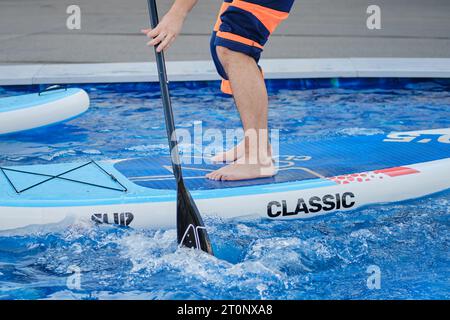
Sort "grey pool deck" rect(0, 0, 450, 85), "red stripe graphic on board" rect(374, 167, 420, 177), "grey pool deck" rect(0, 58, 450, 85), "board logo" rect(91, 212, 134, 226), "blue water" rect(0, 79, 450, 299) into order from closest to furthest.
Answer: "blue water" rect(0, 79, 450, 299), "board logo" rect(91, 212, 134, 226), "red stripe graphic on board" rect(374, 167, 420, 177), "grey pool deck" rect(0, 58, 450, 85), "grey pool deck" rect(0, 0, 450, 85)

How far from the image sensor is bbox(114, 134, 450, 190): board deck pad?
132 inches

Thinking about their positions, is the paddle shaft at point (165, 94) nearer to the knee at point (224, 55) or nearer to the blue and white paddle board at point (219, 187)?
the blue and white paddle board at point (219, 187)

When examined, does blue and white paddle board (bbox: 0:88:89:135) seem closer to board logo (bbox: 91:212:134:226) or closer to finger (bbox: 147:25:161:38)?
board logo (bbox: 91:212:134:226)

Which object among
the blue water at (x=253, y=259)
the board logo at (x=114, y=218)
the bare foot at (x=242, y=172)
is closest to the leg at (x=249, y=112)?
the bare foot at (x=242, y=172)

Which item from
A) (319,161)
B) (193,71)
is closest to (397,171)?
(319,161)

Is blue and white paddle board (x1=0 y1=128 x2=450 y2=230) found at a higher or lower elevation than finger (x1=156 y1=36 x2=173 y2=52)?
lower

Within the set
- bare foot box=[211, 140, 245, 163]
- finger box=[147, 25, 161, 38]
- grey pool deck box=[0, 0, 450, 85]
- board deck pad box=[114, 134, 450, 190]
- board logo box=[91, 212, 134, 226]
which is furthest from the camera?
grey pool deck box=[0, 0, 450, 85]

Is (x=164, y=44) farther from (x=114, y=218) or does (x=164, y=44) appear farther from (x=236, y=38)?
(x=114, y=218)

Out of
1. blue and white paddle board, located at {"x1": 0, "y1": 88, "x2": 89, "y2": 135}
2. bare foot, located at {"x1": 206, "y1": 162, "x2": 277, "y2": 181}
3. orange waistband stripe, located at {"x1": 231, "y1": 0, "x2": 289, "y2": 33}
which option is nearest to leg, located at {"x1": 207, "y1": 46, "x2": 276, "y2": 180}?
bare foot, located at {"x1": 206, "y1": 162, "x2": 277, "y2": 181}

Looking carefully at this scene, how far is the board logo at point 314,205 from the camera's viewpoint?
10.5ft

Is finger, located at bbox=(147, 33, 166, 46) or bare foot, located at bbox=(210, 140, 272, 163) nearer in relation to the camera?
finger, located at bbox=(147, 33, 166, 46)
